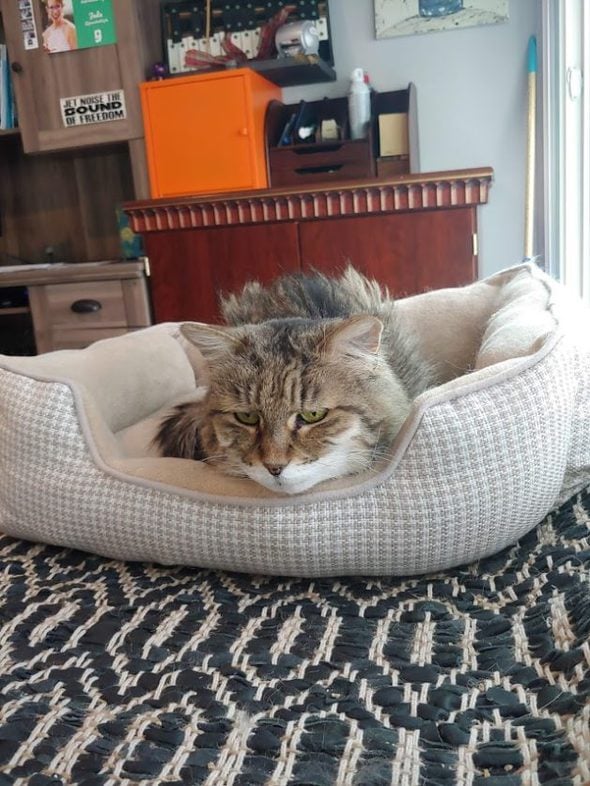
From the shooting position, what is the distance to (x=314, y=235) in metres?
2.44

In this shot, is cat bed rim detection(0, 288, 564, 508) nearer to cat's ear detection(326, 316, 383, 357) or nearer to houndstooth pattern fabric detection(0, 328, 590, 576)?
houndstooth pattern fabric detection(0, 328, 590, 576)

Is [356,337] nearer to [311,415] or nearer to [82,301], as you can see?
[311,415]

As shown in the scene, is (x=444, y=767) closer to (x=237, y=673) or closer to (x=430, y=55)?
(x=237, y=673)

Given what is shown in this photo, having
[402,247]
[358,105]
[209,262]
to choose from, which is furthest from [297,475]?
[358,105]

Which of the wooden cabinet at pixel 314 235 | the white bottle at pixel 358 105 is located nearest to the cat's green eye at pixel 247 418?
the wooden cabinet at pixel 314 235

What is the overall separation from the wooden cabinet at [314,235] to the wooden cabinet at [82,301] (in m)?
0.17

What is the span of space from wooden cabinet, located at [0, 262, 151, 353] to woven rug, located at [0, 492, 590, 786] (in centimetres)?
186

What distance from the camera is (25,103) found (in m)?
2.95

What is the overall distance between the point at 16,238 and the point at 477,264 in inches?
99.6

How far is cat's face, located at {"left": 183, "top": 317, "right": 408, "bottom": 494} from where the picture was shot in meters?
1.01

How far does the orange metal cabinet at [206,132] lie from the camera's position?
2688 millimetres

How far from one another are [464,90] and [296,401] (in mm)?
2422

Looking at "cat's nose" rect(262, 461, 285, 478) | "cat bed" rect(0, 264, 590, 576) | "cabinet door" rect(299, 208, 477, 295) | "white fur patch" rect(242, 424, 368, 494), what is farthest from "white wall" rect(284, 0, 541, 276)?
"cat's nose" rect(262, 461, 285, 478)

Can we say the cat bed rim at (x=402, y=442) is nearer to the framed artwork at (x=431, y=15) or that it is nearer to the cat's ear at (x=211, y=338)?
the cat's ear at (x=211, y=338)
